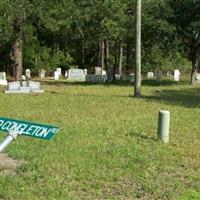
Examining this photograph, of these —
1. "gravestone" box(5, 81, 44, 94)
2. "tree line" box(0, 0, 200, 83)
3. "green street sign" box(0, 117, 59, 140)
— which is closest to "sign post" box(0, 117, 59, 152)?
"green street sign" box(0, 117, 59, 140)

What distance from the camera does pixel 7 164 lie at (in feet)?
27.9

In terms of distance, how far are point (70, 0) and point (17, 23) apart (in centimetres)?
357

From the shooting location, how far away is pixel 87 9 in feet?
103

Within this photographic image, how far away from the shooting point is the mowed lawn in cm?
717

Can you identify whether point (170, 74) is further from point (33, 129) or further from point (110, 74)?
point (33, 129)

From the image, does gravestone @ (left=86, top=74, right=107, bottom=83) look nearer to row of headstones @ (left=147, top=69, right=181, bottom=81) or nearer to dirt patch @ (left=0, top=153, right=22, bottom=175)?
row of headstones @ (left=147, top=69, right=181, bottom=81)

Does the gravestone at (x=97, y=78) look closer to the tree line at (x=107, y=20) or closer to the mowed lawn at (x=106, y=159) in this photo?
the tree line at (x=107, y=20)

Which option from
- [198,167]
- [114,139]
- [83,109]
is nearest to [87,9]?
[83,109]

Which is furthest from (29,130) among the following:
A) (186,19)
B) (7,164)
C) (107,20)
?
(107,20)

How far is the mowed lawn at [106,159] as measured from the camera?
717 cm

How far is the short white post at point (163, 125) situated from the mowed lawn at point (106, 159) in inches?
6.6

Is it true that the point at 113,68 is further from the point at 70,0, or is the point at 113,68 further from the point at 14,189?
the point at 14,189

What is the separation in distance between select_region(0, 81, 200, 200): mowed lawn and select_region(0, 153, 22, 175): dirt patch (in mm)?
70

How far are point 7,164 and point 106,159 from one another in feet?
5.34
